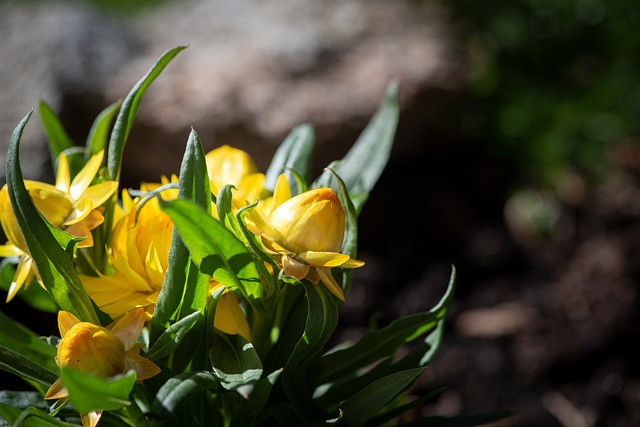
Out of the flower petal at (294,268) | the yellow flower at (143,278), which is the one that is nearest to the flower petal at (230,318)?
the yellow flower at (143,278)

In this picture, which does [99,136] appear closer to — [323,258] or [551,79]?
[323,258]

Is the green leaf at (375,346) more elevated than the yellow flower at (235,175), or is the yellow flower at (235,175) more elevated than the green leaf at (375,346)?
the yellow flower at (235,175)

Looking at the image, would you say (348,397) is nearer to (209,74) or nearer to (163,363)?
(163,363)

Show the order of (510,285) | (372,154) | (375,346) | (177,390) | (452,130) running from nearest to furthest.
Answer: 1. (177,390)
2. (375,346)
3. (372,154)
4. (510,285)
5. (452,130)

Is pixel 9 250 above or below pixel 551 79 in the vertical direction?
above

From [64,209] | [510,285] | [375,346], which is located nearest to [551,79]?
[510,285]

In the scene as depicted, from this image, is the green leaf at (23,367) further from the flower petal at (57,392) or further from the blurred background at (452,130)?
the blurred background at (452,130)

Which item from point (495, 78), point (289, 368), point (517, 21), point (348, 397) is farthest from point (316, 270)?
point (517, 21)
